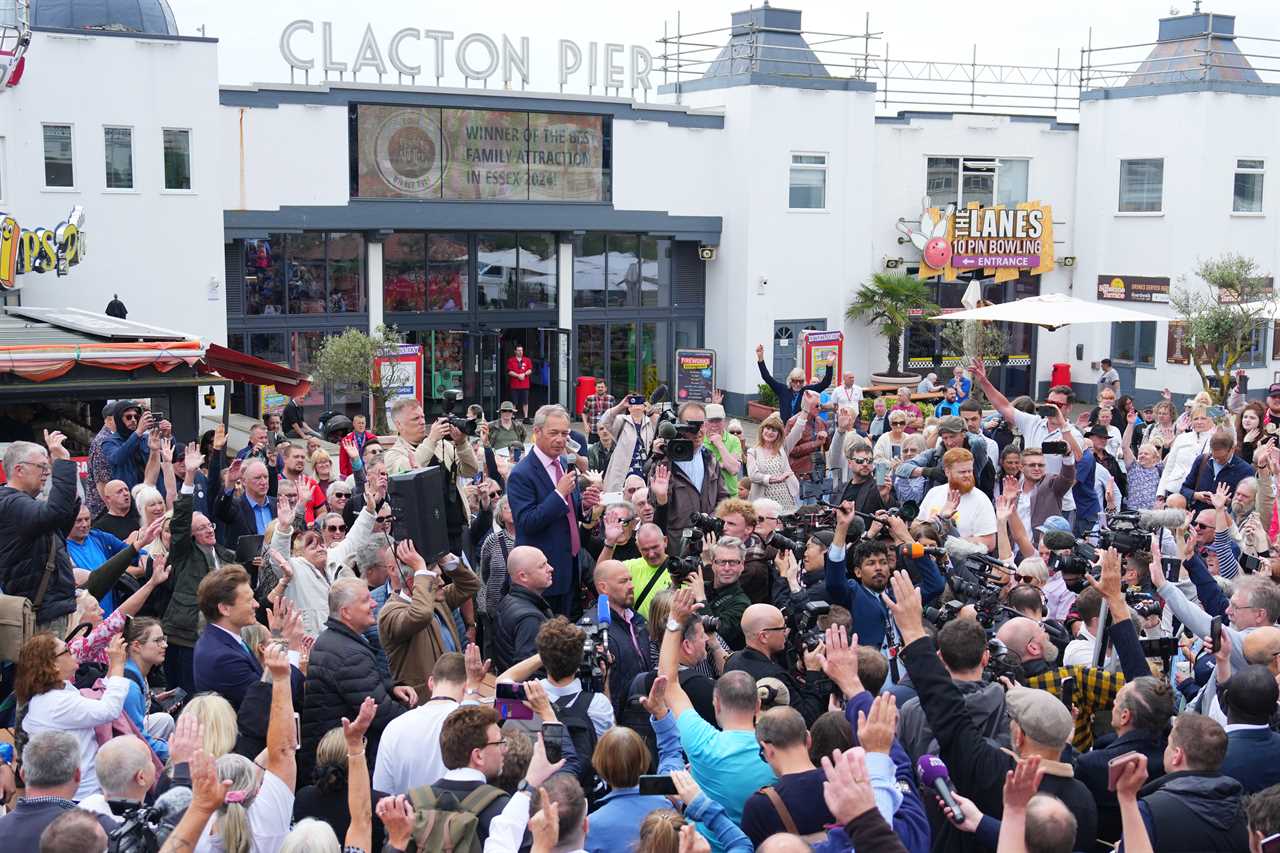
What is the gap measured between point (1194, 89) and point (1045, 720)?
27259 mm

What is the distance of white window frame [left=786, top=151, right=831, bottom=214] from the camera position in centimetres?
2702

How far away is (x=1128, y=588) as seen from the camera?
26.2ft

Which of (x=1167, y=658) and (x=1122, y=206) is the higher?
(x=1122, y=206)

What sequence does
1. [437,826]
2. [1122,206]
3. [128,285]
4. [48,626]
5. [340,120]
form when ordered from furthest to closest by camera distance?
[1122,206]
[340,120]
[128,285]
[48,626]
[437,826]

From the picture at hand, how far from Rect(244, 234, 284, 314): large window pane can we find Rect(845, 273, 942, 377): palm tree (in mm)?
11759

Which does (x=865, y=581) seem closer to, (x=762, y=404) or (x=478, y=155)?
(x=478, y=155)

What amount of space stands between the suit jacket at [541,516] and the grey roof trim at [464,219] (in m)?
15.5

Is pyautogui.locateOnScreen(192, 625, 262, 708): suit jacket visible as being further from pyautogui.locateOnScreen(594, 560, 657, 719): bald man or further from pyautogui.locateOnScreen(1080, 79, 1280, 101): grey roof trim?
pyautogui.locateOnScreen(1080, 79, 1280, 101): grey roof trim

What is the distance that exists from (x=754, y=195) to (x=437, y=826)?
23.0m

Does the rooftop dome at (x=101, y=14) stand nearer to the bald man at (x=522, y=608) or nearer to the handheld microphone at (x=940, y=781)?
the bald man at (x=522, y=608)

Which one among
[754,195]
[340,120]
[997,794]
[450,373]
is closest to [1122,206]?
[754,195]

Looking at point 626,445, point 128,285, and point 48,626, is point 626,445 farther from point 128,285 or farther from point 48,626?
point 128,285

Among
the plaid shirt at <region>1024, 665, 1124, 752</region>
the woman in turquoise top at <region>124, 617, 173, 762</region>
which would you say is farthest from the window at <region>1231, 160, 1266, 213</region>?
the woman in turquoise top at <region>124, 617, 173, 762</region>

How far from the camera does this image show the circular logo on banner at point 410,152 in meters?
23.7
